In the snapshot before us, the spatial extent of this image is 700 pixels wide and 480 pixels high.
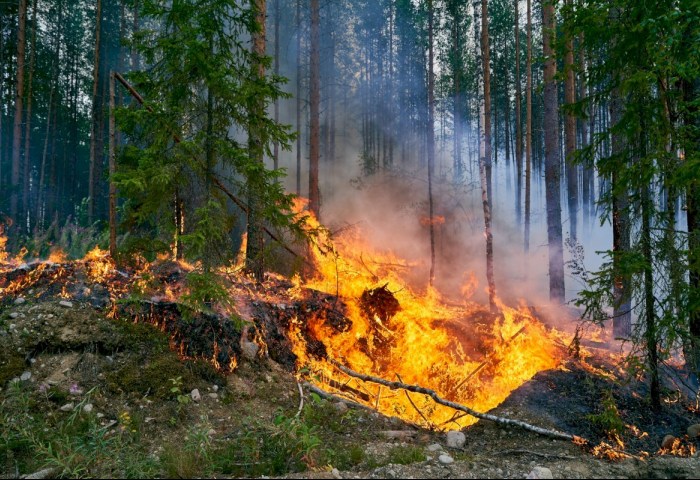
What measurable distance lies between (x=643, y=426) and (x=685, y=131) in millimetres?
4443

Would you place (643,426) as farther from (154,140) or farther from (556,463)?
(154,140)

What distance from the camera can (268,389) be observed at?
20.2 ft

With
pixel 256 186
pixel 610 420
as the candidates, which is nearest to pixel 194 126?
pixel 256 186

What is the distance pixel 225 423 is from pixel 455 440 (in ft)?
9.83

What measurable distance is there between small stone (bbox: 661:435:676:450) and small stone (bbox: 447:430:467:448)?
275cm

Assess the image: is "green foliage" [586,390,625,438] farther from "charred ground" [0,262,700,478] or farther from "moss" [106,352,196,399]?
"moss" [106,352,196,399]

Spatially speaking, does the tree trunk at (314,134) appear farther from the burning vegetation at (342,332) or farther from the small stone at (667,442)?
the small stone at (667,442)

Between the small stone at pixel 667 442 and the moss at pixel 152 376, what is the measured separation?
653cm

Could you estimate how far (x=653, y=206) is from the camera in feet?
20.3

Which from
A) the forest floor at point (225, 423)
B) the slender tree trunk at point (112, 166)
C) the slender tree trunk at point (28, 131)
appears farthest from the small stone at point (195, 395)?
the slender tree trunk at point (28, 131)

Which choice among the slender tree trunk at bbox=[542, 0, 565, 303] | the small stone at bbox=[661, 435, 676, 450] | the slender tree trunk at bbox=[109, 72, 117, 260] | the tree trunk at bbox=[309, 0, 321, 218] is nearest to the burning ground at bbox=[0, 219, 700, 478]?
the small stone at bbox=[661, 435, 676, 450]

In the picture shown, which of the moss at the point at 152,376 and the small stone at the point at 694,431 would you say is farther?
the small stone at the point at 694,431

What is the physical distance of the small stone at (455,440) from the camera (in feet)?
17.2

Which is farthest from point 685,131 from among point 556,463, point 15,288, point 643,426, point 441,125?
point 441,125
